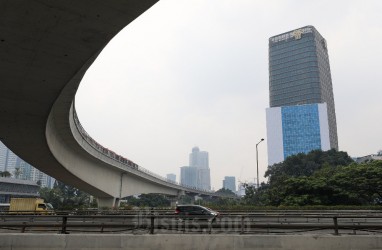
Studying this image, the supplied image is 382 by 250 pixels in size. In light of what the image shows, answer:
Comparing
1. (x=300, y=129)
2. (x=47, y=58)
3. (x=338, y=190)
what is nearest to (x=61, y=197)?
(x=300, y=129)

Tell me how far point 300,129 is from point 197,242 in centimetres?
17148

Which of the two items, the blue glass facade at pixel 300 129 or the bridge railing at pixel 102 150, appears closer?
the bridge railing at pixel 102 150

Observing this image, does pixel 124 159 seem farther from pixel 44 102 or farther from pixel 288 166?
pixel 288 166

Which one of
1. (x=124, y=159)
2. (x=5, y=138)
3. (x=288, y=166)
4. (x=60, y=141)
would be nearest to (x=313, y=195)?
(x=124, y=159)

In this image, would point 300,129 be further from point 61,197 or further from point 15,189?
point 15,189

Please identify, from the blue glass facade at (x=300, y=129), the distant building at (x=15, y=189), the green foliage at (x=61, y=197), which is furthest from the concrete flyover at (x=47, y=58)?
the blue glass facade at (x=300, y=129)

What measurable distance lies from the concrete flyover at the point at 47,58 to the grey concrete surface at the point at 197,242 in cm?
640

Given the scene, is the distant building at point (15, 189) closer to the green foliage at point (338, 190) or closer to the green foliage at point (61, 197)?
the green foliage at point (61, 197)

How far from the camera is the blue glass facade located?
171875 millimetres

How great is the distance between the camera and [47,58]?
44.9ft

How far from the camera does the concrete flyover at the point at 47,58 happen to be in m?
10.5

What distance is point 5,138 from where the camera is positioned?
27250 mm

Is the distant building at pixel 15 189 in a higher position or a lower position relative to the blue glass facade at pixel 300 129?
lower

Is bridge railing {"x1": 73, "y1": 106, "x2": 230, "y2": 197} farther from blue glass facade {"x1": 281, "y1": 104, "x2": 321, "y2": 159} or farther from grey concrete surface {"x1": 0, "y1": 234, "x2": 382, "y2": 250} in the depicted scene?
blue glass facade {"x1": 281, "y1": 104, "x2": 321, "y2": 159}
